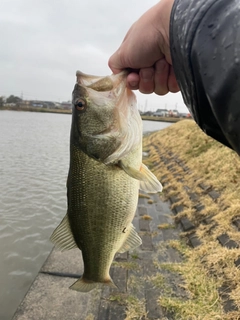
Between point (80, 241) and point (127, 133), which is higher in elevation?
point (127, 133)

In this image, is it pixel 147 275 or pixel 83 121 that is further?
pixel 147 275

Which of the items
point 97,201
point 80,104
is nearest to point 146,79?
point 80,104

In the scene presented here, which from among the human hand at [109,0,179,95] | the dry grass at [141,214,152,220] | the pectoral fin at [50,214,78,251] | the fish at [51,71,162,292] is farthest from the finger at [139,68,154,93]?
the dry grass at [141,214,152,220]

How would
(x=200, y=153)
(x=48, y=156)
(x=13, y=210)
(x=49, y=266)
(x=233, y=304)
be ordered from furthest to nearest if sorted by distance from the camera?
(x=48, y=156)
(x=200, y=153)
(x=13, y=210)
(x=49, y=266)
(x=233, y=304)

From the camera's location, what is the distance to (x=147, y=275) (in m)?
4.87

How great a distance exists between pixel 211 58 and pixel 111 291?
4.05 metres

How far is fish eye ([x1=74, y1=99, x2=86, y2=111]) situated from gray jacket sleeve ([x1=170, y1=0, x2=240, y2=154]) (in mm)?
1164

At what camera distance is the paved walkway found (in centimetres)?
410

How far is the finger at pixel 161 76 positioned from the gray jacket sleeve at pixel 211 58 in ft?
3.29

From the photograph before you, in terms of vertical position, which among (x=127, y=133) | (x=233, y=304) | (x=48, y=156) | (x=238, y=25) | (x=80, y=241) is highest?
(x=238, y=25)

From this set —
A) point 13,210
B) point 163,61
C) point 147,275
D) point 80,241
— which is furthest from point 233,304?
point 13,210

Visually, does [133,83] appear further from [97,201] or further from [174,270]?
[174,270]

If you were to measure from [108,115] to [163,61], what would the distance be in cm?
54

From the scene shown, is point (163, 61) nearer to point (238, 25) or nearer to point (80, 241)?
point (238, 25)
